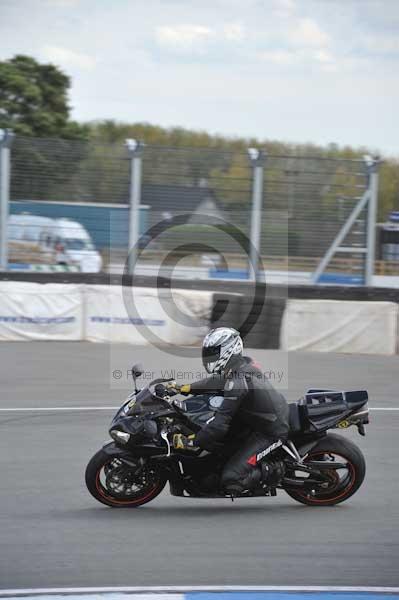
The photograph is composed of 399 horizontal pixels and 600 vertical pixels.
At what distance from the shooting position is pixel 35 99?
43.2m

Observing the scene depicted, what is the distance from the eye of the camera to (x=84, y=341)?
51.8 feet

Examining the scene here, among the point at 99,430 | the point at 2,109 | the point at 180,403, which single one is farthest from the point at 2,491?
the point at 2,109

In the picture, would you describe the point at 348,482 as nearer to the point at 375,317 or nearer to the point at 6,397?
the point at 6,397

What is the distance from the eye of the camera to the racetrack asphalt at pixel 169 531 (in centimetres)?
548

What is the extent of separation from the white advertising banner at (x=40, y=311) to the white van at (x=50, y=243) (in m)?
1.69

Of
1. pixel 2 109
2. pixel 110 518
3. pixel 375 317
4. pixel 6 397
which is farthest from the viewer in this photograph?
pixel 2 109

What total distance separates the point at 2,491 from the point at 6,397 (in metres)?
4.38

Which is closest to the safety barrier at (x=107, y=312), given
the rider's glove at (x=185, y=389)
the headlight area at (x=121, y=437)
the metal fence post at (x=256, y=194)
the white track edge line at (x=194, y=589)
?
the metal fence post at (x=256, y=194)

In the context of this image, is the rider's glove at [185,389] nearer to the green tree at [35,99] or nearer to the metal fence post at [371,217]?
the metal fence post at [371,217]

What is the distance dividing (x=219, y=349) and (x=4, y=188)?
11.5 metres

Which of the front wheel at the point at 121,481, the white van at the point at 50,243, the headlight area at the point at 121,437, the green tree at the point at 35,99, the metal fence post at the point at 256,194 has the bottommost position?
the front wheel at the point at 121,481

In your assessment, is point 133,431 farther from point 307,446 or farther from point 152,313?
point 152,313

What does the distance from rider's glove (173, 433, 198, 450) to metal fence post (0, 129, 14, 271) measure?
430 inches

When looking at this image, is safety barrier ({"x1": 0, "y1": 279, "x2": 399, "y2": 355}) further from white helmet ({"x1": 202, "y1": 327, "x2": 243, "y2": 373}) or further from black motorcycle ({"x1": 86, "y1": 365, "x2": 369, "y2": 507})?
white helmet ({"x1": 202, "y1": 327, "x2": 243, "y2": 373})
